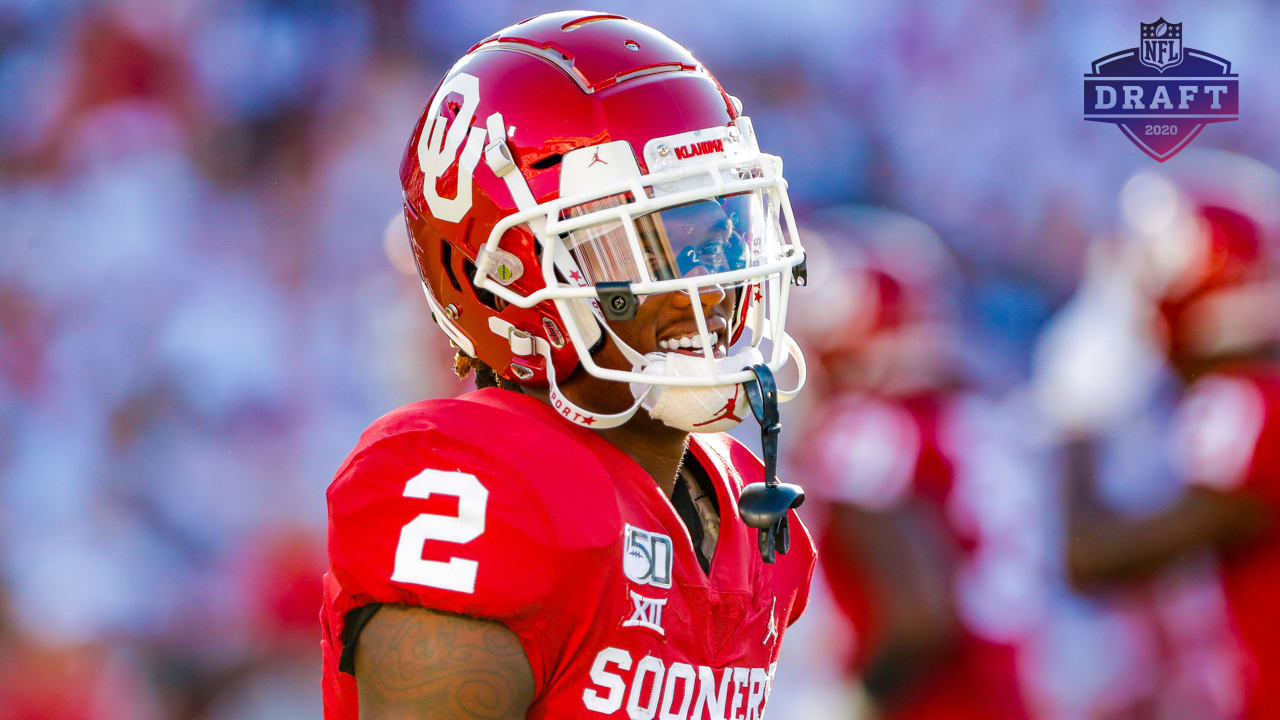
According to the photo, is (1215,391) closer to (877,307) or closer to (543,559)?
(877,307)

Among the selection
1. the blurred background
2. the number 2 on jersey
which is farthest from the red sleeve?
the blurred background

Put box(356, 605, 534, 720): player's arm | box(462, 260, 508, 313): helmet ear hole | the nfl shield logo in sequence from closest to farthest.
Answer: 1. box(356, 605, 534, 720): player's arm
2. box(462, 260, 508, 313): helmet ear hole
3. the nfl shield logo

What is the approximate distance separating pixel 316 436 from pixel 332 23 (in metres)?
1.11

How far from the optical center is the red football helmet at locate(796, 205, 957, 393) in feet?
12.0

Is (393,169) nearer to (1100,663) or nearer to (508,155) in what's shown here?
(508,155)

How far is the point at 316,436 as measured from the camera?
3.46m

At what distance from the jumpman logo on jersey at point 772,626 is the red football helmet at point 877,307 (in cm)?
198

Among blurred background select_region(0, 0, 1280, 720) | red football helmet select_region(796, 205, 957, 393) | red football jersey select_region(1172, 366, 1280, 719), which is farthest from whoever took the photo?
red football helmet select_region(796, 205, 957, 393)

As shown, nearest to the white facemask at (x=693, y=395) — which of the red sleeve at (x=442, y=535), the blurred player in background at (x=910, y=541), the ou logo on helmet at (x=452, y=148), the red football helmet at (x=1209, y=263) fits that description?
the red sleeve at (x=442, y=535)

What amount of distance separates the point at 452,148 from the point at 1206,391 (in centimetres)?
234

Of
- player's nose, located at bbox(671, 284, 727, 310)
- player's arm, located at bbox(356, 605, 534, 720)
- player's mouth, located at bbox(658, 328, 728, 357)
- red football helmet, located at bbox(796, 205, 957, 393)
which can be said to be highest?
player's nose, located at bbox(671, 284, 727, 310)

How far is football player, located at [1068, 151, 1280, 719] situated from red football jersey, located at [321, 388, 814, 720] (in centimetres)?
196

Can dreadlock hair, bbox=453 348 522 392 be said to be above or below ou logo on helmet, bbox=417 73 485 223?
below

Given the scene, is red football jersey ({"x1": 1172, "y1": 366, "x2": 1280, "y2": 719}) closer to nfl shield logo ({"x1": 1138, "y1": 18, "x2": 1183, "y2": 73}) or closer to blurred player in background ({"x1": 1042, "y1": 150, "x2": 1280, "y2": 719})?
blurred player in background ({"x1": 1042, "y1": 150, "x2": 1280, "y2": 719})
